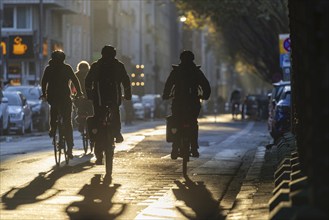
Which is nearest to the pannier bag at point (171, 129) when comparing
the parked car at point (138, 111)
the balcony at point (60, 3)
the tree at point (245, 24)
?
the tree at point (245, 24)

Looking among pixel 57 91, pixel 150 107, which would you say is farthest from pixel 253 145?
pixel 150 107

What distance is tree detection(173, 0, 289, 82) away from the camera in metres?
51.0

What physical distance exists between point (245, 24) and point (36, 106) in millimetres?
25285

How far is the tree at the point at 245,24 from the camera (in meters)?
51.0

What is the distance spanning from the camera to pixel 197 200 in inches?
451

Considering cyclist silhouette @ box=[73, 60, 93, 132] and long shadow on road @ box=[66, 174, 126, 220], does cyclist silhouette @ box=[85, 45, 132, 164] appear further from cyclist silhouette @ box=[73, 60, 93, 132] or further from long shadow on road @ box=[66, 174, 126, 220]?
cyclist silhouette @ box=[73, 60, 93, 132]

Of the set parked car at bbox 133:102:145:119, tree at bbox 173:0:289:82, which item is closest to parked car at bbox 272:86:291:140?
tree at bbox 173:0:289:82

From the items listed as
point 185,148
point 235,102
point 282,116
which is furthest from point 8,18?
point 185,148

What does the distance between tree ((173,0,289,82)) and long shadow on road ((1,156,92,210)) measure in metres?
34.0

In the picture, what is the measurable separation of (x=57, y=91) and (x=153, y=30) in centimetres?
8894

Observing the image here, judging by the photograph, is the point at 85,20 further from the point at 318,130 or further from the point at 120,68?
the point at 318,130

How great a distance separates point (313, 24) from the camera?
579 cm

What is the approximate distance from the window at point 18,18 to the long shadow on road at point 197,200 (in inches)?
1957

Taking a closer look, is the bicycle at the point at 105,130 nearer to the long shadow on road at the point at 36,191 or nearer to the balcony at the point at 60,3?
the long shadow on road at the point at 36,191
